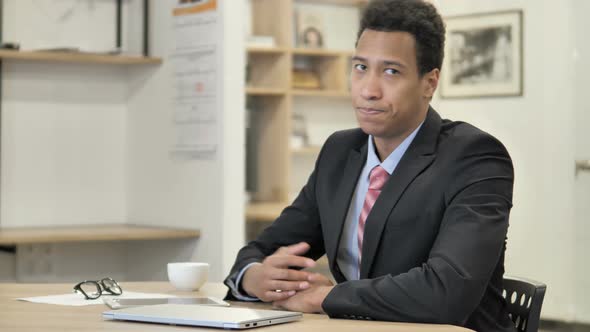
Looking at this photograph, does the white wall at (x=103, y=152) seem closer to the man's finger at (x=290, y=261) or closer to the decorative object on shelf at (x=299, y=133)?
the decorative object on shelf at (x=299, y=133)

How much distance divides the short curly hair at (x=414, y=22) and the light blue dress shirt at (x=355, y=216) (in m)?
0.17

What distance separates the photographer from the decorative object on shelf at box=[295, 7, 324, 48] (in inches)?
286

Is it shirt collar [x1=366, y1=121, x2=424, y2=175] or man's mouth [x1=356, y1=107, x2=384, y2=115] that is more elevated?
man's mouth [x1=356, y1=107, x2=384, y2=115]

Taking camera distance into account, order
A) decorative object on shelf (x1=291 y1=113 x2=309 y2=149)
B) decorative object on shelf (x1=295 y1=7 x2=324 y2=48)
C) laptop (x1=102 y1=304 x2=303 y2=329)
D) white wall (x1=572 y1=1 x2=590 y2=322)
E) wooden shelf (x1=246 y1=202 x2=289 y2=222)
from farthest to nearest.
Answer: decorative object on shelf (x1=295 y1=7 x2=324 y2=48)
decorative object on shelf (x1=291 y1=113 x2=309 y2=149)
wooden shelf (x1=246 y1=202 x2=289 y2=222)
white wall (x1=572 y1=1 x2=590 y2=322)
laptop (x1=102 y1=304 x2=303 y2=329)

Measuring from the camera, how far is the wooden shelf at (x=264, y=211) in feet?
18.6

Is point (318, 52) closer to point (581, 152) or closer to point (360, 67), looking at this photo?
point (581, 152)

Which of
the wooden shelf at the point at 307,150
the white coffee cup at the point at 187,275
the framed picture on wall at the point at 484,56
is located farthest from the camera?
the wooden shelf at the point at 307,150

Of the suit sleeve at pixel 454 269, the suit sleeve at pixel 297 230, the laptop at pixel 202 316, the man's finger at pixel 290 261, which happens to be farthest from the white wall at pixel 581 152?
the laptop at pixel 202 316

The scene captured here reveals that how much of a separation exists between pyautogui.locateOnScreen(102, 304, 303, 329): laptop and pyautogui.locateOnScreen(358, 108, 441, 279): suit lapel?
1.05ft

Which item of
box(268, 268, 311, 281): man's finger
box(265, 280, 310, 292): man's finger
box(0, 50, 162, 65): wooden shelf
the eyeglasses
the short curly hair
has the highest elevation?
box(0, 50, 162, 65): wooden shelf

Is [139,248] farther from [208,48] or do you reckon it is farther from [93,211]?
[208,48]

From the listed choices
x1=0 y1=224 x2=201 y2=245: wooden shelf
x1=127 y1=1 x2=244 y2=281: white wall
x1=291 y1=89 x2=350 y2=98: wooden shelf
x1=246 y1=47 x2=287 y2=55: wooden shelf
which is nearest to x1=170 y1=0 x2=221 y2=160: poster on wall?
x1=127 y1=1 x2=244 y2=281: white wall

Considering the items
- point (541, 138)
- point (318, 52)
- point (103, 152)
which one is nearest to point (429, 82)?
point (103, 152)

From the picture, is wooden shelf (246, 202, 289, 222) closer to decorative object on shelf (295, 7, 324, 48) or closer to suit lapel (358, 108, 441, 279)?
decorative object on shelf (295, 7, 324, 48)
